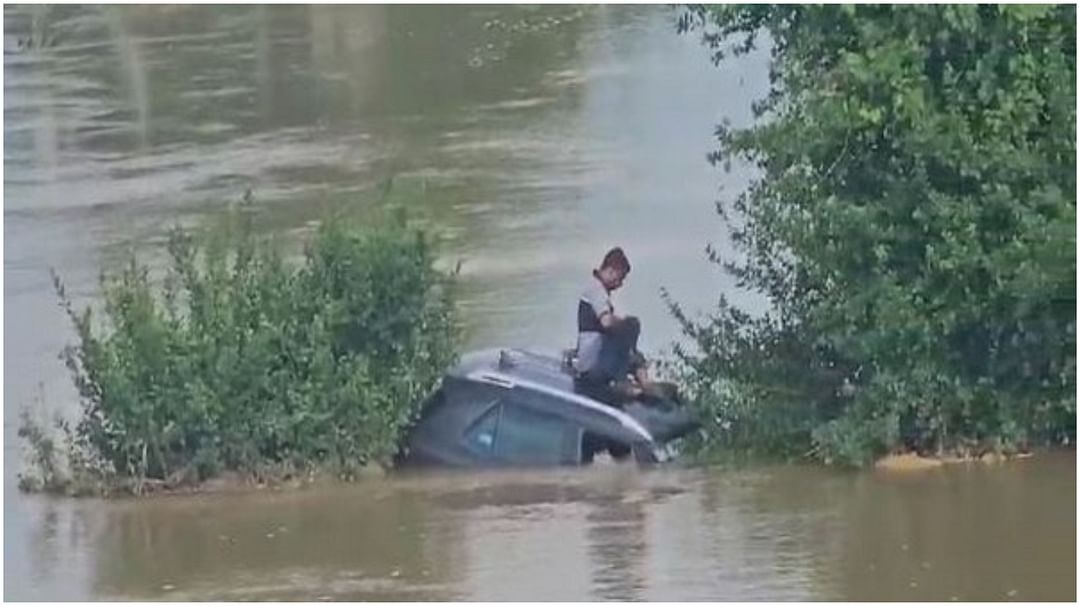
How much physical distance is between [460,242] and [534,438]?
1046 millimetres

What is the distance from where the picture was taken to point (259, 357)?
351 inches

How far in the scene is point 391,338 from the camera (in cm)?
918

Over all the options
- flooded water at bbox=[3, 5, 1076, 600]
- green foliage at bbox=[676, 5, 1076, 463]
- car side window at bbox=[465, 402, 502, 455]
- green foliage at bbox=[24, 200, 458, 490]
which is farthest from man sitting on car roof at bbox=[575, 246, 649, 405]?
green foliage at bbox=[24, 200, 458, 490]

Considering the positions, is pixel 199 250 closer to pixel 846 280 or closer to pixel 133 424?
pixel 133 424

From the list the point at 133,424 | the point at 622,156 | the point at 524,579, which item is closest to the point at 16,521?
the point at 133,424

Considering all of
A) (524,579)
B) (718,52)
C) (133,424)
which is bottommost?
(524,579)

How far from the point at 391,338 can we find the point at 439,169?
47.6 inches

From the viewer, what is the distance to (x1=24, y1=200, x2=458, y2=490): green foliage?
352 inches

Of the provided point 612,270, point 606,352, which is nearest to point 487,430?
point 606,352

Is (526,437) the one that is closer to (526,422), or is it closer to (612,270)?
(526,422)

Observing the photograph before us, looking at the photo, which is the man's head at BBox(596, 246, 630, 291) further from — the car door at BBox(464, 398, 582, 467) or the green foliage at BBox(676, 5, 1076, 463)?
the car door at BBox(464, 398, 582, 467)

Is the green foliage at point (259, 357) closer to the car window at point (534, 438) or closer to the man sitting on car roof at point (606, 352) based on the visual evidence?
the car window at point (534, 438)

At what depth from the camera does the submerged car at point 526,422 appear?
9.15 meters

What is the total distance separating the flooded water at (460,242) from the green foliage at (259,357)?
190 mm
